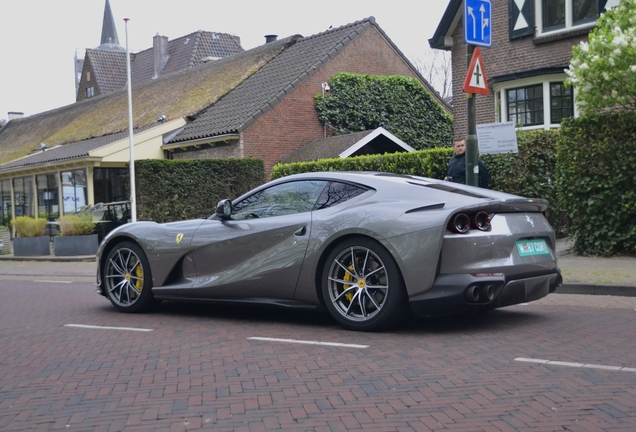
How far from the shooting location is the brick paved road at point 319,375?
3.99 metres

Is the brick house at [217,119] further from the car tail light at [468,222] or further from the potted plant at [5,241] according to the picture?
the car tail light at [468,222]

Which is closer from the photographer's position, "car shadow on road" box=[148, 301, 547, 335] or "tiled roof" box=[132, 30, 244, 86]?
"car shadow on road" box=[148, 301, 547, 335]

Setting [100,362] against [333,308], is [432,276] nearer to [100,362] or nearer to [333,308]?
[333,308]

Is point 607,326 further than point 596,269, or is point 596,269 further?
point 596,269

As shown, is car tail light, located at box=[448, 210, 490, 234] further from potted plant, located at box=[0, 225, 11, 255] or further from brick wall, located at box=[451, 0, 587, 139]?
potted plant, located at box=[0, 225, 11, 255]

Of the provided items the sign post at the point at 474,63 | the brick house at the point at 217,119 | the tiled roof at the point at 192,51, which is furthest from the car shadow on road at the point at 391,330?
the tiled roof at the point at 192,51

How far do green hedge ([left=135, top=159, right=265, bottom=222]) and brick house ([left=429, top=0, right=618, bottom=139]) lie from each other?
24.0 feet

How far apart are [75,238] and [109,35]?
55518 mm

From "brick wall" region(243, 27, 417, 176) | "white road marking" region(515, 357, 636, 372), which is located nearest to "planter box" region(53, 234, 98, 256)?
"brick wall" region(243, 27, 417, 176)

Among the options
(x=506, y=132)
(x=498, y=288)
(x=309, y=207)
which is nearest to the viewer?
(x=498, y=288)

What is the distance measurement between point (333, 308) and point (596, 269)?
16.8 feet

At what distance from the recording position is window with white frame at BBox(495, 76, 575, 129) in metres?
18.1

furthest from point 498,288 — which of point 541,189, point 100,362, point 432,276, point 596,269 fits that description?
point 541,189

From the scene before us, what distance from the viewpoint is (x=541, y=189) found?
13.3 meters
